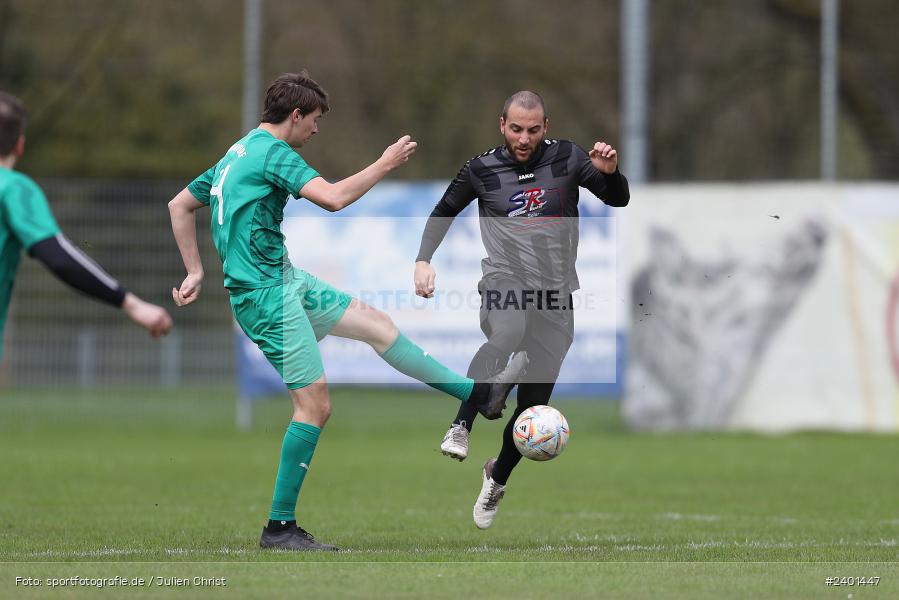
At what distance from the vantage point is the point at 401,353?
8141 millimetres

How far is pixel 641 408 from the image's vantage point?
1819 centimetres

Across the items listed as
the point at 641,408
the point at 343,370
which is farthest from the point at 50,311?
the point at 641,408

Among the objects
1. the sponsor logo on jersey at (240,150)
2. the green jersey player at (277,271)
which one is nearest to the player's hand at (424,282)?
the green jersey player at (277,271)

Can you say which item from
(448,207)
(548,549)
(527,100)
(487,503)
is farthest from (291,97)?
(548,549)

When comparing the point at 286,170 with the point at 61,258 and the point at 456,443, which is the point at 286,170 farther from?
the point at 456,443

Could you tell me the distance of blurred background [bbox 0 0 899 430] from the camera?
17734 mm

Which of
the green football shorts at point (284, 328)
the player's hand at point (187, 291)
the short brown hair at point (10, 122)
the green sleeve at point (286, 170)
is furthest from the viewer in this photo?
the player's hand at point (187, 291)

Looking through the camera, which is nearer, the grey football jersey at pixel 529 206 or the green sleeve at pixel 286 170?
the green sleeve at pixel 286 170

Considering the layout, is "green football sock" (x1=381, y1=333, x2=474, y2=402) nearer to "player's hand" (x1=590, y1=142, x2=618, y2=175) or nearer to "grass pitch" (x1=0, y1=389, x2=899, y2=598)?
"grass pitch" (x1=0, y1=389, x2=899, y2=598)

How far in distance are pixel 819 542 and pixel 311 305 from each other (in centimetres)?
337

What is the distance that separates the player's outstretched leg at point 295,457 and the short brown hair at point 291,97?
4.98 feet

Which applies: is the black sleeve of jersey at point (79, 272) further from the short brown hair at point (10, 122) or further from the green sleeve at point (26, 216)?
the short brown hair at point (10, 122)

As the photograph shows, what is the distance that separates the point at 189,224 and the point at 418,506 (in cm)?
349

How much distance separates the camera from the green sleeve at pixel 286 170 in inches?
293
